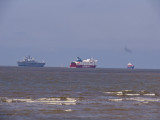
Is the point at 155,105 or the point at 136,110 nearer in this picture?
the point at 136,110

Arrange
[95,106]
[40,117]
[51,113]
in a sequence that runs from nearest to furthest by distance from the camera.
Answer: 1. [40,117]
2. [51,113]
3. [95,106]

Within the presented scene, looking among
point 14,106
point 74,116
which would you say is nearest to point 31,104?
point 14,106

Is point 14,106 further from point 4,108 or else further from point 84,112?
point 84,112

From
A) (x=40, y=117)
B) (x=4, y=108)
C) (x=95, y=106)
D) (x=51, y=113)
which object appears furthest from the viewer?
(x=95, y=106)

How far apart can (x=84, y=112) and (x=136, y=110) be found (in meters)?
4.56

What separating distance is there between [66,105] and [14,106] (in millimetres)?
4596

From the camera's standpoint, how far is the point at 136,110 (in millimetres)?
32312

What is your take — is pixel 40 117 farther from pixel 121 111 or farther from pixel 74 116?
pixel 121 111

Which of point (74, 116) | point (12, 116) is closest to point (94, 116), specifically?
point (74, 116)

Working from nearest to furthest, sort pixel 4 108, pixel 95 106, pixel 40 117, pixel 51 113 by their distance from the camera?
1. pixel 40 117
2. pixel 51 113
3. pixel 4 108
4. pixel 95 106

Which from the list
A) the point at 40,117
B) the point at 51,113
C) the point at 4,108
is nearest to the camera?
the point at 40,117

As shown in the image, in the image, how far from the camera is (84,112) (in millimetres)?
30484

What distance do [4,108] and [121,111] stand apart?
30.4 feet

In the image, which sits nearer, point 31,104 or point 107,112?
point 107,112
